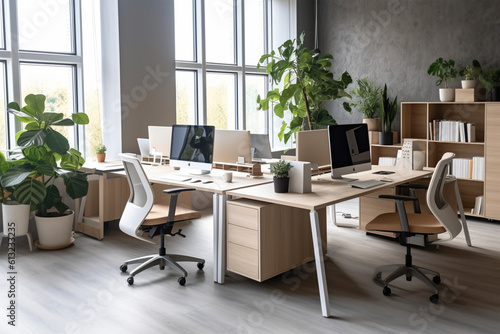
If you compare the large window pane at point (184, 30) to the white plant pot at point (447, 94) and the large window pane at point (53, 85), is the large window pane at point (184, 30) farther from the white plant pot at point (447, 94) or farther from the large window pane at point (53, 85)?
the white plant pot at point (447, 94)

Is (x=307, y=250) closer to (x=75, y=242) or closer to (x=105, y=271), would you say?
(x=105, y=271)

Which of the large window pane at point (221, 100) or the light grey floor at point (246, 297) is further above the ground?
the large window pane at point (221, 100)

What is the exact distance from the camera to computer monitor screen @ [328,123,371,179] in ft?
15.2

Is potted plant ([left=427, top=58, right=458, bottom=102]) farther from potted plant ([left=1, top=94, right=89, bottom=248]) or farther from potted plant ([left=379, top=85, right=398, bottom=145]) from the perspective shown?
potted plant ([left=1, top=94, right=89, bottom=248])

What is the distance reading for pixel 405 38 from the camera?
7.48 meters

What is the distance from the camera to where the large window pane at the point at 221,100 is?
7648 millimetres

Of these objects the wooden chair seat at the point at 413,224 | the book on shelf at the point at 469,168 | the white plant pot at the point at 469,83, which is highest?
the white plant pot at the point at 469,83

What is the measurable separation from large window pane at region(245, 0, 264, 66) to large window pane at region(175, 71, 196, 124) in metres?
1.21

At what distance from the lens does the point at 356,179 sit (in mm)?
4805

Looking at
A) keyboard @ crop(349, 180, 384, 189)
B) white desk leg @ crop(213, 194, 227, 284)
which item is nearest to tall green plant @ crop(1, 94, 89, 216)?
white desk leg @ crop(213, 194, 227, 284)

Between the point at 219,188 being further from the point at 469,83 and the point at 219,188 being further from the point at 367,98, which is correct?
the point at 367,98

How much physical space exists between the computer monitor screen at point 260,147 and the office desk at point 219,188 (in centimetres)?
53

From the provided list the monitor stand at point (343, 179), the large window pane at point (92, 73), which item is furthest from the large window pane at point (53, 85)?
the monitor stand at point (343, 179)

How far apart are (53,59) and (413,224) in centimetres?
432
